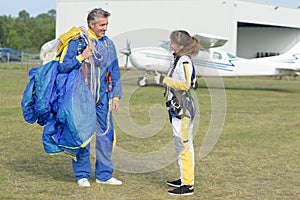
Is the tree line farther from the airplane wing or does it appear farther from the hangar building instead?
the airplane wing

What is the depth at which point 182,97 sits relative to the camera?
5.15 metres

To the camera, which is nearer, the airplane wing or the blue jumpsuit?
the blue jumpsuit

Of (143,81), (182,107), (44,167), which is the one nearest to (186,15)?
(143,81)

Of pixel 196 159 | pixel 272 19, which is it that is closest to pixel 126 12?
pixel 272 19

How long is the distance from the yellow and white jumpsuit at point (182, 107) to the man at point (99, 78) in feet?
1.96

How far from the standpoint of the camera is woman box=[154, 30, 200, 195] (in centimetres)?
507

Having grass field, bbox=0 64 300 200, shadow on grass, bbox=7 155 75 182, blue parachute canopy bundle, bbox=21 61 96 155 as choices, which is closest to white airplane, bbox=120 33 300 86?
grass field, bbox=0 64 300 200

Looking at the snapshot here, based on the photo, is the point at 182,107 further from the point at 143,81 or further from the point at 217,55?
the point at 217,55

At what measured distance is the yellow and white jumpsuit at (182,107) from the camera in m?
5.06

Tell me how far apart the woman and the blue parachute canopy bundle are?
28.0 inches

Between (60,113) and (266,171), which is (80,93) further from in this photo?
(266,171)

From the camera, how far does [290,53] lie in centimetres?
2245

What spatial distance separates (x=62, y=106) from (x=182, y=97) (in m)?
1.09

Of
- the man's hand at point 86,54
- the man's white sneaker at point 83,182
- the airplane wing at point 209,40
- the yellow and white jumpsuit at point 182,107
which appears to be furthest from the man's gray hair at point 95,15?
the airplane wing at point 209,40
